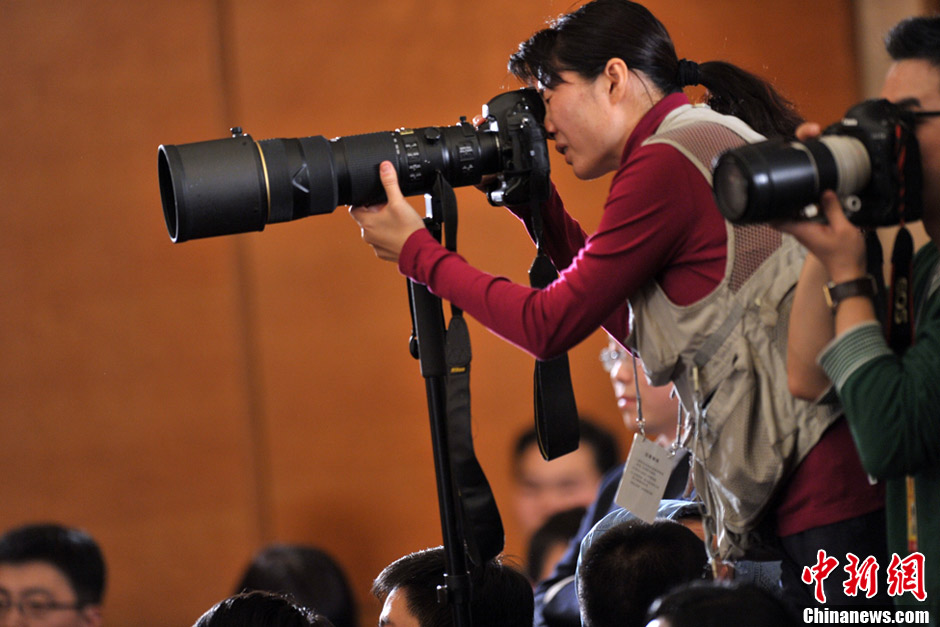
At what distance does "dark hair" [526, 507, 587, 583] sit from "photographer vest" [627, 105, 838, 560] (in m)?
1.53

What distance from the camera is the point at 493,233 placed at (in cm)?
336

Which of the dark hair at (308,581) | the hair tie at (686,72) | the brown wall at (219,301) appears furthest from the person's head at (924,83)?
the brown wall at (219,301)

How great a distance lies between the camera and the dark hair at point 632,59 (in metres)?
1.35

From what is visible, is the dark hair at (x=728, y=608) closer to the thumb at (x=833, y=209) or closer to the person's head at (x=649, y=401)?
the thumb at (x=833, y=209)

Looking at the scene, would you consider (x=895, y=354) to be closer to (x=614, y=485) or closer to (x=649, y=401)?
(x=614, y=485)

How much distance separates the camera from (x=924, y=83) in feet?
3.58

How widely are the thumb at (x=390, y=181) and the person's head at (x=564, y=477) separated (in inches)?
67.2

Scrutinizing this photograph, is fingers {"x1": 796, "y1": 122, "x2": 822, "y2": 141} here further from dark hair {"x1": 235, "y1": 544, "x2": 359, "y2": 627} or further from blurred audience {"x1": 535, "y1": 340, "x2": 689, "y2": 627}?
dark hair {"x1": 235, "y1": 544, "x2": 359, "y2": 627}

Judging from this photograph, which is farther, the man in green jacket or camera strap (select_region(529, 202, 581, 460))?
camera strap (select_region(529, 202, 581, 460))

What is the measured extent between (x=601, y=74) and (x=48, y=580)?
5.09 ft

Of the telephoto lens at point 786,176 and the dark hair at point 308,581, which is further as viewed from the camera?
the dark hair at point 308,581

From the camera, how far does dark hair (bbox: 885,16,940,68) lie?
1.10 meters

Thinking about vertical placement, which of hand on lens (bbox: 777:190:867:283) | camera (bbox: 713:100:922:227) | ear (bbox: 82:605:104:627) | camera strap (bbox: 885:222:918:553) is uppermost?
camera (bbox: 713:100:922:227)

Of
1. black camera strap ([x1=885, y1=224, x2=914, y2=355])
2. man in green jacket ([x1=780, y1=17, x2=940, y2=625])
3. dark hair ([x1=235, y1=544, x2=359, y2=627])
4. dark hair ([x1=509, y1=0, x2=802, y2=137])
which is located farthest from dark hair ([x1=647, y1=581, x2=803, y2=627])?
dark hair ([x1=235, y1=544, x2=359, y2=627])
